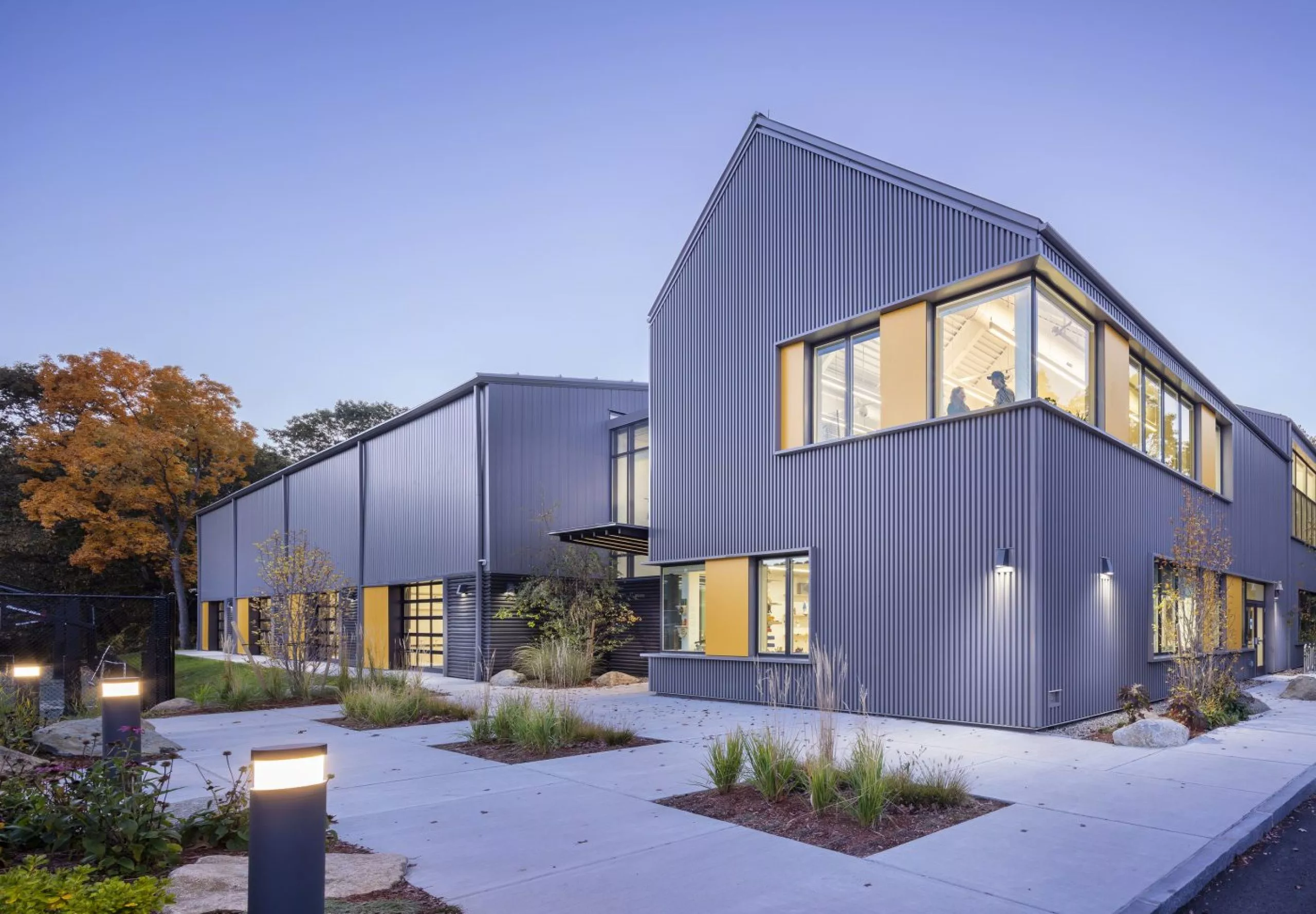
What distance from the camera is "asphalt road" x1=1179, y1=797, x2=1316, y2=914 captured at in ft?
14.8

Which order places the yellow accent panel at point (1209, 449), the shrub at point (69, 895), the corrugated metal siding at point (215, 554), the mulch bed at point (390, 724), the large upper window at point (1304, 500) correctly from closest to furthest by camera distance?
1. the shrub at point (69, 895)
2. the mulch bed at point (390, 724)
3. the yellow accent panel at point (1209, 449)
4. the large upper window at point (1304, 500)
5. the corrugated metal siding at point (215, 554)

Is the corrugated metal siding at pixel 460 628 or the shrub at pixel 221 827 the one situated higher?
the shrub at pixel 221 827

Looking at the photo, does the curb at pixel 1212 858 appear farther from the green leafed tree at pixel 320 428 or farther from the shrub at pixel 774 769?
the green leafed tree at pixel 320 428

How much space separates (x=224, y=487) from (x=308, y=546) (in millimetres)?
16087

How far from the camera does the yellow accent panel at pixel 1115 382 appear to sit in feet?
40.2

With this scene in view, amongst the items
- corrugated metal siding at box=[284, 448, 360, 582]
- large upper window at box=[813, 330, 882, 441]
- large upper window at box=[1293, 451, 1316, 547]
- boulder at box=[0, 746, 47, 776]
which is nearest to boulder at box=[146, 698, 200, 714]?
Result: boulder at box=[0, 746, 47, 776]

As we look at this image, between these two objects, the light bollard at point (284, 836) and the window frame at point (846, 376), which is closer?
the light bollard at point (284, 836)

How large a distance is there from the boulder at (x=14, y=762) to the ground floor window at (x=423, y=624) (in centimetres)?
1333

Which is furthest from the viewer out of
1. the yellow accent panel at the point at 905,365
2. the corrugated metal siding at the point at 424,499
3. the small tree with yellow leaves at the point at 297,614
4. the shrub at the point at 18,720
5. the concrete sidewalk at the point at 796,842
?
the corrugated metal siding at the point at 424,499

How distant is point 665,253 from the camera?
70375 millimetres

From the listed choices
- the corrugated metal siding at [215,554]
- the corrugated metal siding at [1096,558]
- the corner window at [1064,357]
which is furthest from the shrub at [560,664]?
the corrugated metal siding at [215,554]

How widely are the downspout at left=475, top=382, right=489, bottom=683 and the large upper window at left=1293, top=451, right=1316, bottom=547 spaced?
21762mm

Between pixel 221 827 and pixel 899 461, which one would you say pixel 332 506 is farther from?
pixel 221 827

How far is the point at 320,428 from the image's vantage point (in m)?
49.9
